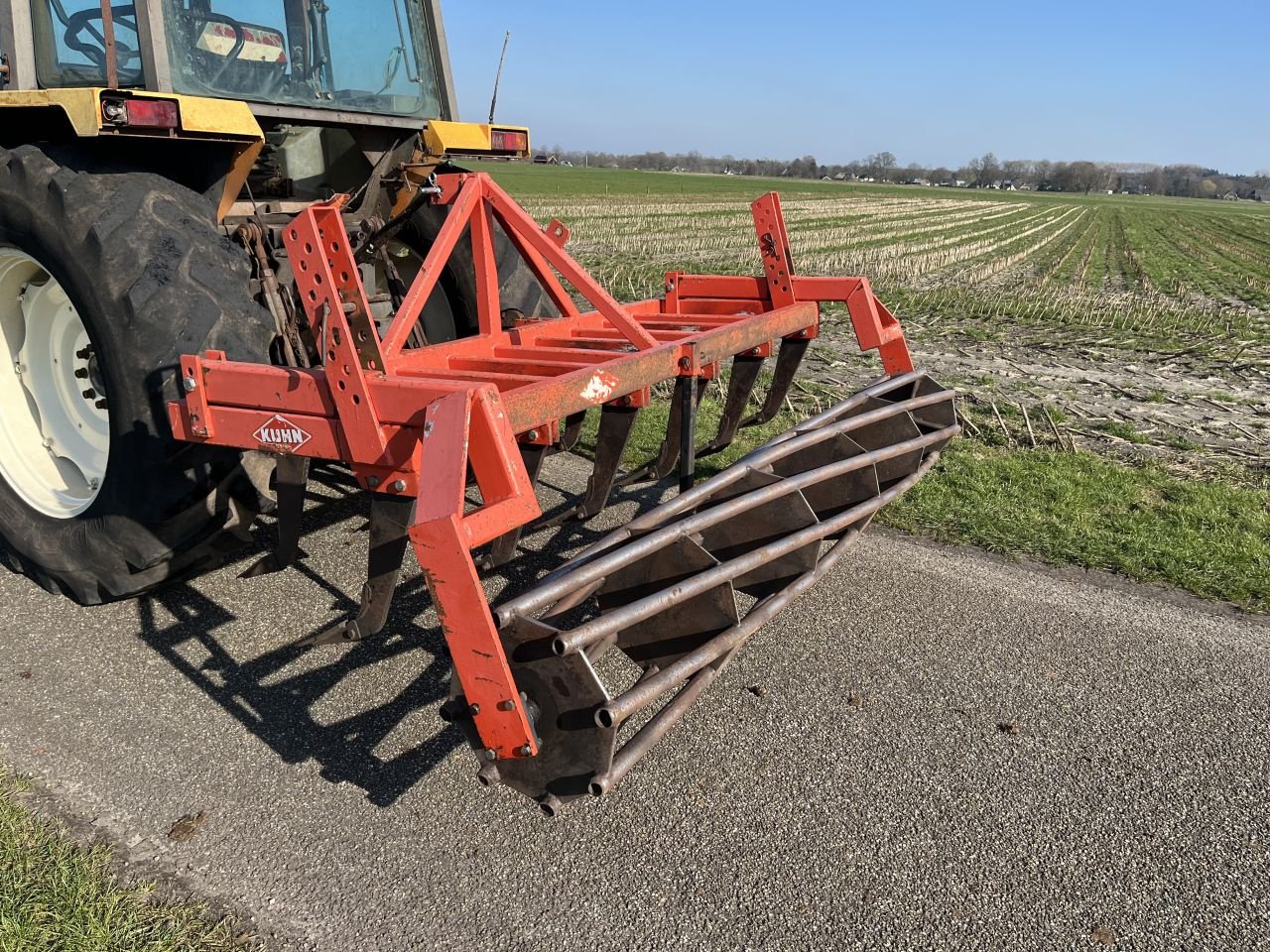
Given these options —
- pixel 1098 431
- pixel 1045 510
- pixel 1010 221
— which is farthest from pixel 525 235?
pixel 1010 221

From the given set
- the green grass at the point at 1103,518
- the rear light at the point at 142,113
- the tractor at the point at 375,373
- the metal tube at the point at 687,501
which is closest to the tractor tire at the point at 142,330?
the tractor at the point at 375,373

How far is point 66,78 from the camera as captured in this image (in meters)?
3.26

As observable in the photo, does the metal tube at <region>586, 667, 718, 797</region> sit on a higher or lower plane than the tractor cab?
lower

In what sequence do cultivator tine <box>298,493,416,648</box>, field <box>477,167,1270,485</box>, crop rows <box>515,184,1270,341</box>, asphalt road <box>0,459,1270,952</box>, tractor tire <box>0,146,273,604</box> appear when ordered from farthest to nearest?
crop rows <box>515,184,1270,341</box>, field <box>477,167,1270,485</box>, tractor tire <box>0,146,273,604</box>, cultivator tine <box>298,493,416,648</box>, asphalt road <box>0,459,1270,952</box>

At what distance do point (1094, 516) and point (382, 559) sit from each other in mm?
3049

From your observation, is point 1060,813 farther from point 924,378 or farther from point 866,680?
point 924,378

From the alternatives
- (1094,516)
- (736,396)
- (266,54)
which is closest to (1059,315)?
(1094,516)

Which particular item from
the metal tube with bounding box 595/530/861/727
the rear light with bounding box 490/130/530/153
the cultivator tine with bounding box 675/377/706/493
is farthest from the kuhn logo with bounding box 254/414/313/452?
the rear light with bounding box 490/130/530/153

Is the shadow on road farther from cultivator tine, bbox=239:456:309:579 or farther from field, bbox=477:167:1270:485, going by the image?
field, bbox=477:167:1270:485

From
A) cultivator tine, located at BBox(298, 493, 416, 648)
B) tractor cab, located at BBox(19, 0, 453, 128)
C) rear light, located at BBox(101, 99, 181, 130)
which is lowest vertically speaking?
cultivator tine, located at BBox(298, 493, 416, 648)

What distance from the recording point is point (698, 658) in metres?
2.11

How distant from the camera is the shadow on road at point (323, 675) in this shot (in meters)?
2.40

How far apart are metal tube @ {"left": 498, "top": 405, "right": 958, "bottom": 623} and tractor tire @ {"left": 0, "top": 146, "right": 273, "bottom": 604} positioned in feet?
3.76

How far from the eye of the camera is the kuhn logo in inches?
91.4
